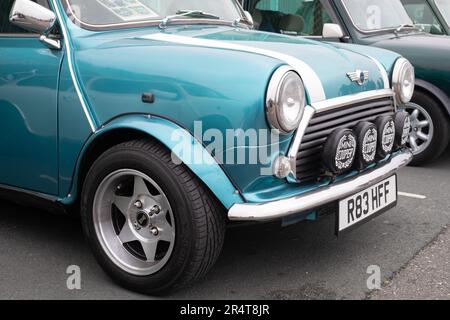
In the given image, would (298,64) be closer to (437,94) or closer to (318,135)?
(318,135)

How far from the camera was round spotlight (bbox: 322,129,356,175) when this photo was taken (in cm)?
262

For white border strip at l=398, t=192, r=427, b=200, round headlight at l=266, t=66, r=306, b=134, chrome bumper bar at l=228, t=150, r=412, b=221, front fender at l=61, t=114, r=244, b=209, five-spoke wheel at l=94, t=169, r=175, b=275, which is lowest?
white border strip at l=398, t=192, r=427, b=200

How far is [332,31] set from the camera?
16.8 feet

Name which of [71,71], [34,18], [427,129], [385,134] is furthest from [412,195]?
[34,18]

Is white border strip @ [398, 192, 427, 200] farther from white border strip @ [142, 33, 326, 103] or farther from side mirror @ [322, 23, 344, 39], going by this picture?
white border strip @ [142, 33, 326, 103]

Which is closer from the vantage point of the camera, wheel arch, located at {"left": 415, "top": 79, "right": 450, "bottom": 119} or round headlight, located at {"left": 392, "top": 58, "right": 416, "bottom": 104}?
round headlight, located at {"left": 392, "top": 58, "right": 416, "bottom": 104}

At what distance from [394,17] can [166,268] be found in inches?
155

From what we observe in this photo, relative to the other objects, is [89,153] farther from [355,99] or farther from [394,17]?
[394,17]

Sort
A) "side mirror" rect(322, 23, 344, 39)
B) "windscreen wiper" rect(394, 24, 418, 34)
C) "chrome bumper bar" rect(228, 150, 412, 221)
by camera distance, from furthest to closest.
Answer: "windscreen wiper" rect(394, 24, 418, 34), "side mirror" rect(322, 23, 344, 39), "chrome bumper bar" rect(228, 150, 412, 221)

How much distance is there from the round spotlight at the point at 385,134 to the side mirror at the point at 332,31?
2244 mm

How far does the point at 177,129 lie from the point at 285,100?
49cm

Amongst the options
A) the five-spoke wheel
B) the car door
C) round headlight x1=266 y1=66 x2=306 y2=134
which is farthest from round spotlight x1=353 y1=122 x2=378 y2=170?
the car door

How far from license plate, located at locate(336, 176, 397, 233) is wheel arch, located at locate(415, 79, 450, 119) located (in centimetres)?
212

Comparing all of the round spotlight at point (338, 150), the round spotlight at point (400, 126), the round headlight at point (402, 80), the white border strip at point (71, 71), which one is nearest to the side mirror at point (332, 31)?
the round headlight at point (402, 80)
